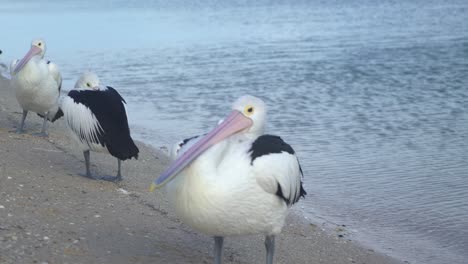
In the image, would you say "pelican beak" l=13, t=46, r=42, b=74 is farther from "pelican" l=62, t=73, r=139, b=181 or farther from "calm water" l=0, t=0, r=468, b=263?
"calm water" l=0, t=0, r=468, b=263

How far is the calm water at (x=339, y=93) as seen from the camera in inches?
327

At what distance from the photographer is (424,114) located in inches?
525

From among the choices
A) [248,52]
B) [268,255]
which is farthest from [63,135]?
[248,52]

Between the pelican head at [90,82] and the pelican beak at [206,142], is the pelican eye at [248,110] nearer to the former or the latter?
the pelican beak at [206,142]

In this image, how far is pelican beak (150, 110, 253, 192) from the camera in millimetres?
4586

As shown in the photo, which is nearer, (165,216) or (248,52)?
(165,216)

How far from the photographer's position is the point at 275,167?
491 cm

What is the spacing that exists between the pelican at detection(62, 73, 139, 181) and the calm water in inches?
77.7

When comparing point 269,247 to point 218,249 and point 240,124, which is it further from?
point 240,124

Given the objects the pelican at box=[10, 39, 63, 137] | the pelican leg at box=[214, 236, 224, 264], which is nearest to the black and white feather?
the pelican at box=[10, 39, 63, 137]

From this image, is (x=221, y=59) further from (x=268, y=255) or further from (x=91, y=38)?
(x=268, y=255)

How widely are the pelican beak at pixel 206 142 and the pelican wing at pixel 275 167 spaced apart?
156mm

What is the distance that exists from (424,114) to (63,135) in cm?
603

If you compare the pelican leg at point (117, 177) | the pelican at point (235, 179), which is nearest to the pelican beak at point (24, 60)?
the pelican leg at point (117, 177)
